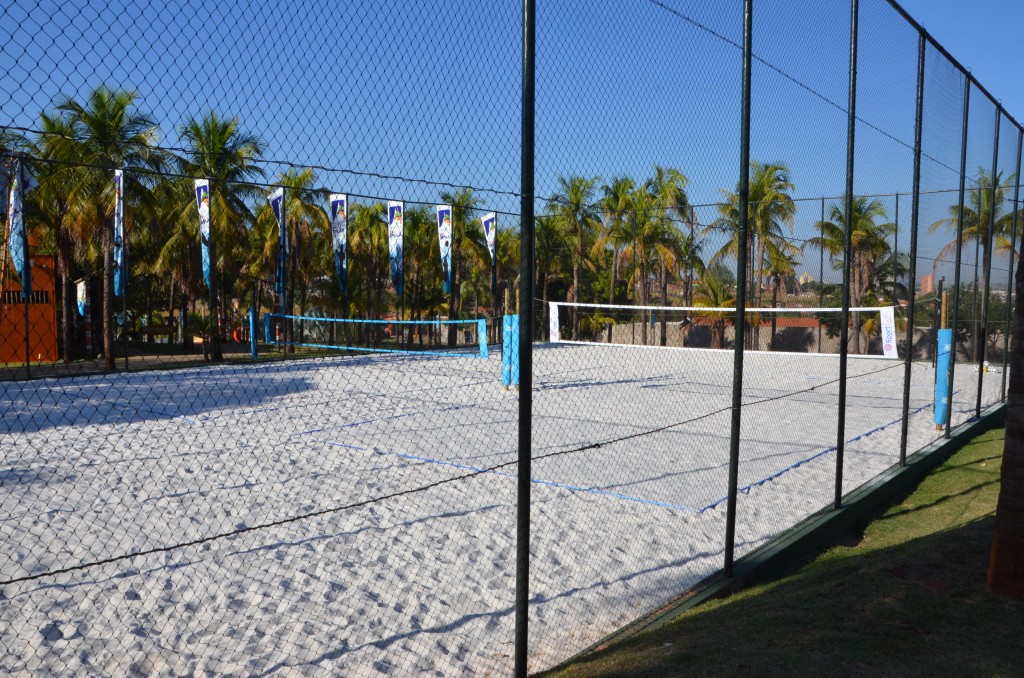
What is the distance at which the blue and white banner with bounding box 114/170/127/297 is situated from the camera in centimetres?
272

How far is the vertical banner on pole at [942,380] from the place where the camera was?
823 centimetres

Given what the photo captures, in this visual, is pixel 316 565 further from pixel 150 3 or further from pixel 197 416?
pixel 197 416

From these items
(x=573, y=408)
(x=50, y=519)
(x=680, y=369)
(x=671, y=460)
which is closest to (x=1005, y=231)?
(x=680, y=369)

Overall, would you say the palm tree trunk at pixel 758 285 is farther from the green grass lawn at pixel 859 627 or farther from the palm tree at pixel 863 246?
the green grass lawn at pixel 859 627

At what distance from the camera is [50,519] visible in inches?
193

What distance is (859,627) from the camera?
3.21 metres

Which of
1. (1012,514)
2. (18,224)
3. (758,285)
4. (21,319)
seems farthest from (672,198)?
(758,285)

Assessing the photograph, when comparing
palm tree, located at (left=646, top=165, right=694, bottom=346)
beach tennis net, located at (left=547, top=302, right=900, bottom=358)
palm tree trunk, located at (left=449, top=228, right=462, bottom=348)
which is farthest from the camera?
beach tennis net, located at (left=547, top=302, right=900, bottom=358)

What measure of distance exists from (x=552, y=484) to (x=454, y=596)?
226 centimetres

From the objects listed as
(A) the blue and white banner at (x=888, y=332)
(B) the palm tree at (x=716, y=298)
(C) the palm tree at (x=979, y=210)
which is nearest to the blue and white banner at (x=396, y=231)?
(B) the palm tree at (x=716, y=298)

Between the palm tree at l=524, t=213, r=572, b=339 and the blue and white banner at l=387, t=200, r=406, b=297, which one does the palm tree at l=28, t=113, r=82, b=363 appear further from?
the palm tree at l=524, t=213, r=572, b=339

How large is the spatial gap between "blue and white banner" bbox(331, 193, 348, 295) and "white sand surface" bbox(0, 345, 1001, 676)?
3.87ft

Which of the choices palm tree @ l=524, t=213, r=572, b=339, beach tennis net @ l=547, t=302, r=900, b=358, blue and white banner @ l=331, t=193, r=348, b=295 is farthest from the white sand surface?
beach tennis net @ l=547, t=302, r=900, b=358

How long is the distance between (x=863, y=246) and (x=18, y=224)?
18173mm
